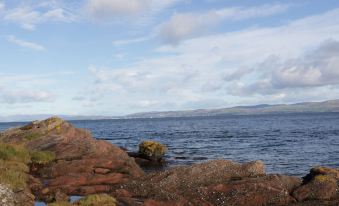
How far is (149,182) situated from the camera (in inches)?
1156

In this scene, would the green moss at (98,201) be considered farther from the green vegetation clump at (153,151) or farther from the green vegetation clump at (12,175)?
the green vegetation clump at (153,151)

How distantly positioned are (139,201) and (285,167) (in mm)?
28447

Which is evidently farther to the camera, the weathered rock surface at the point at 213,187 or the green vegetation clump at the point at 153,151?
the green vegetation clump at the point at 153,151

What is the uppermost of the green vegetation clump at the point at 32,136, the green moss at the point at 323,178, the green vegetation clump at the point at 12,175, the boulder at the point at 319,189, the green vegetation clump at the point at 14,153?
the green vegetation clump at the point at 32,136

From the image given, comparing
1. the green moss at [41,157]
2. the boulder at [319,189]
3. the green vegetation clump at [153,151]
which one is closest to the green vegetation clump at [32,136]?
the green moss at [41,157]

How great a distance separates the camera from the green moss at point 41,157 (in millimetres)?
36812

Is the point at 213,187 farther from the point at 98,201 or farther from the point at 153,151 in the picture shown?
the point at 153,151

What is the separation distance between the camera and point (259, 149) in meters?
66.9

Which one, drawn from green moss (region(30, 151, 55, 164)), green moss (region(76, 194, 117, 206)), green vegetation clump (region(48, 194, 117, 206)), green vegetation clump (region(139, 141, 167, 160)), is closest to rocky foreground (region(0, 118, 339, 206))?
green moss (region(30, 151, 55, 164))

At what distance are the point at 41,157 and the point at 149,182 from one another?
496 inches

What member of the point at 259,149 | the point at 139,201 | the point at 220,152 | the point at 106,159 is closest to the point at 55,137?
the point at 106,159

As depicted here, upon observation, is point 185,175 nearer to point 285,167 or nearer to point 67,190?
point 67,190

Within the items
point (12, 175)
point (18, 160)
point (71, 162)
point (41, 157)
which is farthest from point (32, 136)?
point (12, 175)

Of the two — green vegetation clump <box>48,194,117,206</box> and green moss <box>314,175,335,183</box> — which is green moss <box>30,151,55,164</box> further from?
green moss <box>314,175,335,183</box>
